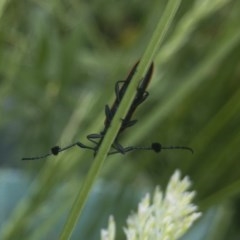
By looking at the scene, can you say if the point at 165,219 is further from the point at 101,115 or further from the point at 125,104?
the point at 101,115

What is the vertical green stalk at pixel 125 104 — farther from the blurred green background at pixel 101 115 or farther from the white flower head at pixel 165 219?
the blurred green background at pixel 101 115

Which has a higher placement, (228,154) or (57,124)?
(57,124)

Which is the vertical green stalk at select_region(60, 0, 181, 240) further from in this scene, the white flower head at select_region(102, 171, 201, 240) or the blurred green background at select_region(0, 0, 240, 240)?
the blurred green background at select_region(0, 0, 240, 240)

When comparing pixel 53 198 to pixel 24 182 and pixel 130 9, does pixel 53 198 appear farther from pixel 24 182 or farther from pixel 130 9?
pixel 130 9

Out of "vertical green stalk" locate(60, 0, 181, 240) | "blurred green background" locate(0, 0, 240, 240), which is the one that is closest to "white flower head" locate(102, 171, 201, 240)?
"vertical green stalk" locate(60, 0, 181, 240)

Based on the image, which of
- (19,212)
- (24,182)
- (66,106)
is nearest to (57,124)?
(66,106)

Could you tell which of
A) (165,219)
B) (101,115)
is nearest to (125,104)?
(165,219)
